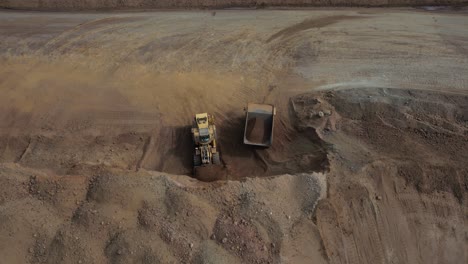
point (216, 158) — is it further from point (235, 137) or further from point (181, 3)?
point (181, 3)

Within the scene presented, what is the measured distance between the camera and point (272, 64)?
16.2 meters

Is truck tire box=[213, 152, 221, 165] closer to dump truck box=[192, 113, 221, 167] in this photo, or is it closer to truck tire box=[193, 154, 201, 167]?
dump truck box=[192, 113, 221, 167]

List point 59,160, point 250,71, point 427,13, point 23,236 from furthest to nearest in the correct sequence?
point 427,13 < point 250,71 < point 59,160 < point 23,236

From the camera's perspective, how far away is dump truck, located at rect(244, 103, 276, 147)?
1344 cm

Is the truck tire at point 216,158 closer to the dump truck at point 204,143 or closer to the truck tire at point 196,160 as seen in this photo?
the dump truck at point 204,143

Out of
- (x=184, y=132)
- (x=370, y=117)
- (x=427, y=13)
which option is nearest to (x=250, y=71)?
(x=184, y=132)

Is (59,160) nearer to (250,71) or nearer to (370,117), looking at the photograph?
(250,71)

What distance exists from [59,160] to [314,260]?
9496mm

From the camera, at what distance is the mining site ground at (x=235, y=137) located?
33.2 feet

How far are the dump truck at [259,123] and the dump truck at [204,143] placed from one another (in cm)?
146

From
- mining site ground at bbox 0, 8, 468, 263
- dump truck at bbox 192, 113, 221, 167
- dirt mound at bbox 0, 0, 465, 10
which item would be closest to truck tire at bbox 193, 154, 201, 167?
dump truck at bbox 192, 113, 221, 167

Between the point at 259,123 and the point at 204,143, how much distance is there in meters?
2.39

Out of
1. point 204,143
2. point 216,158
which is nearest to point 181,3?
point 204,143

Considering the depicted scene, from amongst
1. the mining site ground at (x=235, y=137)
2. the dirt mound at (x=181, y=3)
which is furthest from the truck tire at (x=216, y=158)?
the dirt mound at (x=181, y=3)
